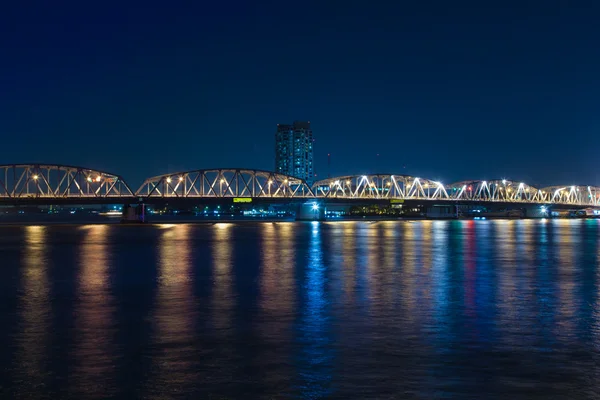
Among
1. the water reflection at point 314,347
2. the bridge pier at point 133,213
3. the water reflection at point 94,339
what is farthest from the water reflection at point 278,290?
the bridge pier at point 133,213

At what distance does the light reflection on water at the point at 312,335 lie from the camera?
12320 millimetres

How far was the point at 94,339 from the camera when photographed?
1639 cm

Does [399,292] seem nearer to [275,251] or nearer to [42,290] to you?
[42,290]

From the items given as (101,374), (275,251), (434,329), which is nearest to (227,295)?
(434,329)

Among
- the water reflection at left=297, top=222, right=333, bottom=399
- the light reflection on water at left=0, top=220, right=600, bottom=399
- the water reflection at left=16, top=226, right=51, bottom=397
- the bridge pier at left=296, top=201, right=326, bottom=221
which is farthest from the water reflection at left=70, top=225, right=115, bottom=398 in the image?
the bridge pier at left=296, top=201, right=326, bottom=221

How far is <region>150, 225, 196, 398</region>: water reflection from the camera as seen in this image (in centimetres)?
1253

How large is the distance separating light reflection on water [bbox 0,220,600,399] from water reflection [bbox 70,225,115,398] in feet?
0.18

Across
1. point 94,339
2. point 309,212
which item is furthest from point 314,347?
point 309,212

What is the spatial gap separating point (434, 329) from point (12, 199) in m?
132

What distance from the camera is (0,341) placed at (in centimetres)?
1603

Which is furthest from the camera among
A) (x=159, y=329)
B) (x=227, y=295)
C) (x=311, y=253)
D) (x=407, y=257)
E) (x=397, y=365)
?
(x=311, y=253)

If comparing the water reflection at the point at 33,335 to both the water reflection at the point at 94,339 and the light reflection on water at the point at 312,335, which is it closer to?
the light reflection on water at the point at 312,335

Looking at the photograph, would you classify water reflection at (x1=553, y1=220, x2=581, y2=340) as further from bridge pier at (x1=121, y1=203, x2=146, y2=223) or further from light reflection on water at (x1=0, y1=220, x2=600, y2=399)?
bridge pier at (x1=121, y1=203, x2=146, y2=223)

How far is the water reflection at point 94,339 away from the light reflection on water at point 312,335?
5 centimetres
